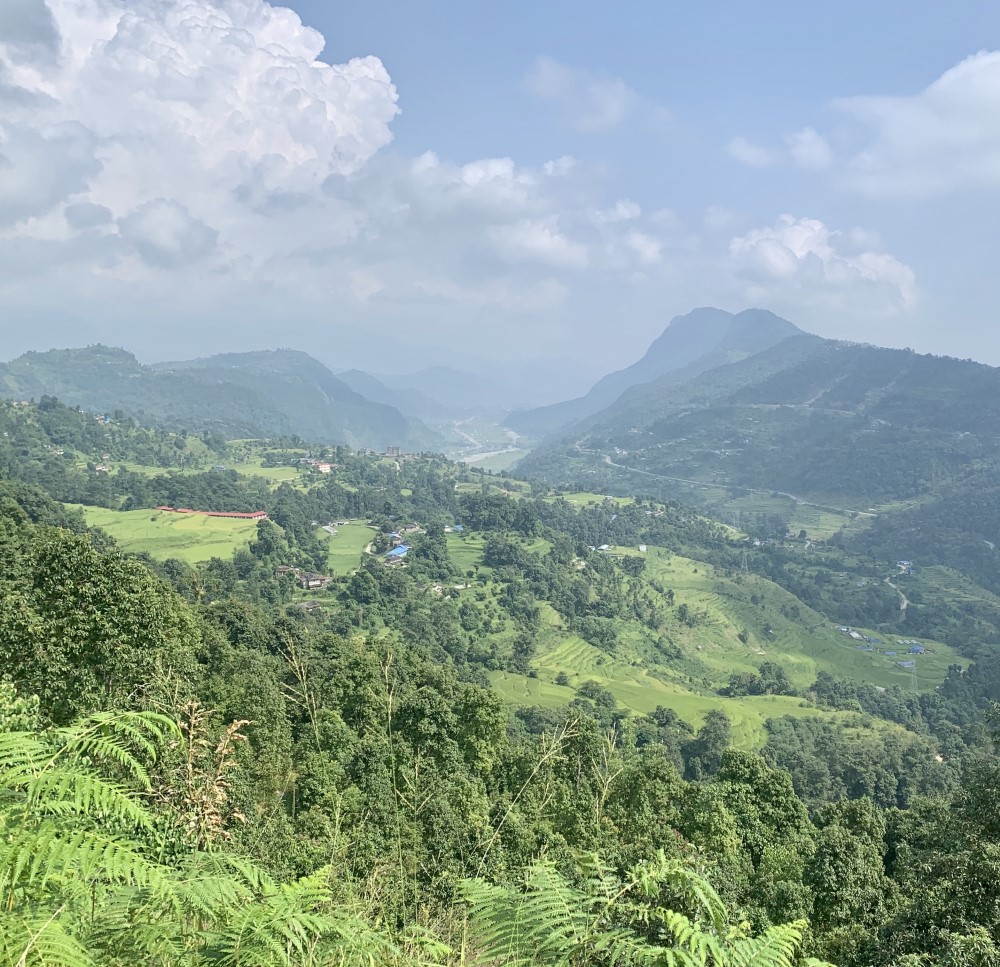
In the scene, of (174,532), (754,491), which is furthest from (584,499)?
(174,532)

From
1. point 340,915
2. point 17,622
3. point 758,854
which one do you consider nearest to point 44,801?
point 340,915

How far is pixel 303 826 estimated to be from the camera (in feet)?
39.2

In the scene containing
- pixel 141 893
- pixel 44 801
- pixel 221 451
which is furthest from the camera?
pixel 221 451

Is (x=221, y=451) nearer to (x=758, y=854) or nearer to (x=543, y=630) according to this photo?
(x=543, y=630)

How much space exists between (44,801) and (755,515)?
Answer: 14282 centimetres

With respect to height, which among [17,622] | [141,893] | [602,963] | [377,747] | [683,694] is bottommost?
[683,694]

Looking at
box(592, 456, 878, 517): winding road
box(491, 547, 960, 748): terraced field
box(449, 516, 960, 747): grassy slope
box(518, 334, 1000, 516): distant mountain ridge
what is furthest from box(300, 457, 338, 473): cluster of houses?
box(592, 456, 878, 517): winding road

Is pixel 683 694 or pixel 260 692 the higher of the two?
pixel 260 692

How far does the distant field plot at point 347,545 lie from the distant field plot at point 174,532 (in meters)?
8.84

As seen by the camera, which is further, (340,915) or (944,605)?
(944,605)

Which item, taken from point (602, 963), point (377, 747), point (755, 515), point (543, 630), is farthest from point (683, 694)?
point (755, 515)

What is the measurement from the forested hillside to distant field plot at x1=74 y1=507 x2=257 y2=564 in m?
1.39

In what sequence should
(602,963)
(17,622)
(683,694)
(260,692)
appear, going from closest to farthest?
(602,963)
(17,622)
(260,692)
(683,694)

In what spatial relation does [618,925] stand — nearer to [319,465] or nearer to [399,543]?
[399,543]
